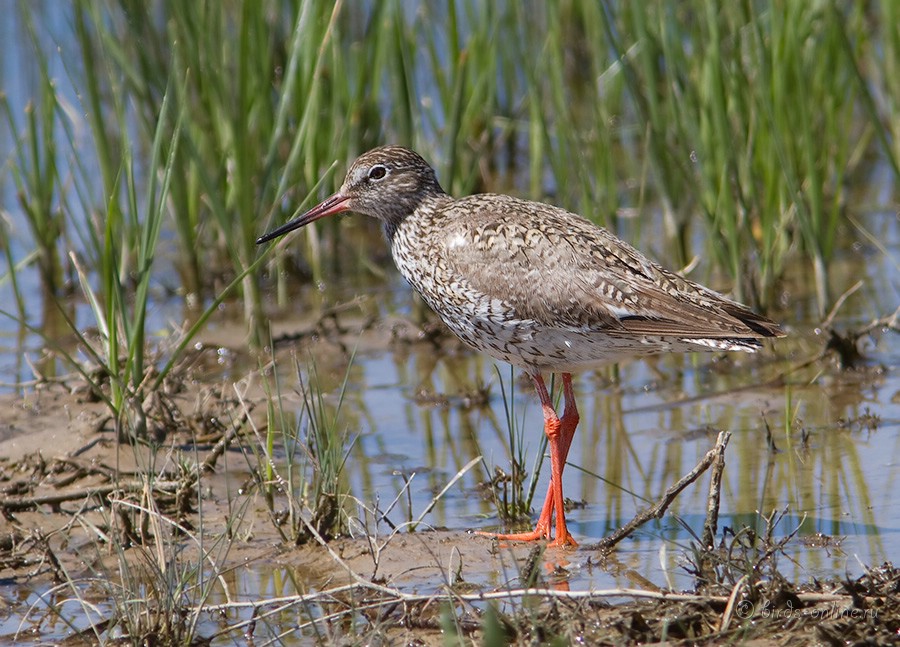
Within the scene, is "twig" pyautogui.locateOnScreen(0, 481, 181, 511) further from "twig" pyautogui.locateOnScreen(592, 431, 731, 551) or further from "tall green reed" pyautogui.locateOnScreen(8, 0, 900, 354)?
"twig" pyautogui.locateOnScreen(592, 431, 731, 551)

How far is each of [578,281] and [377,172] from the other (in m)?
1.43

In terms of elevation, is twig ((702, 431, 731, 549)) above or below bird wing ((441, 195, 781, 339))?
below

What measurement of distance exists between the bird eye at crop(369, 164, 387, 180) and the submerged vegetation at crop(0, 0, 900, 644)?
45cm

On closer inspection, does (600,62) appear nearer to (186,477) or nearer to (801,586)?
(186,477)

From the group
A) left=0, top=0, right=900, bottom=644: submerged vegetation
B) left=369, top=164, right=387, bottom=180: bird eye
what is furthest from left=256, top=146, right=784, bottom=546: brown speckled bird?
left=369, top=164, right=387, bottom=180: bird eye

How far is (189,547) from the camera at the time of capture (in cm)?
562

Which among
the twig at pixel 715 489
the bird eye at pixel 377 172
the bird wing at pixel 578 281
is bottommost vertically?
the twig at pixel 715 489

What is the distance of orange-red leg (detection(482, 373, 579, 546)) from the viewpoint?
5.48 metres

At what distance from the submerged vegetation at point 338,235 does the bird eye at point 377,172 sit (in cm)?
45

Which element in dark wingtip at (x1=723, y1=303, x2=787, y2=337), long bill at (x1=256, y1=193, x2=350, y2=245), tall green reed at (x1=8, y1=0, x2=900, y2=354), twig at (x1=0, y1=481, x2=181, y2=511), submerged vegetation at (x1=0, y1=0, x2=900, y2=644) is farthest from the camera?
tall green reed at (x1=8, y1=0, x2=900, y2=354)

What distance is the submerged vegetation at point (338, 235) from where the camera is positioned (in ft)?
14.8

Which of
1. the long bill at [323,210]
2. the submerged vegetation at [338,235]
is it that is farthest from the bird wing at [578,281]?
the long bill at [323,210]

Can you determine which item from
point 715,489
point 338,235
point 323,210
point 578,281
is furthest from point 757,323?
point 338,235

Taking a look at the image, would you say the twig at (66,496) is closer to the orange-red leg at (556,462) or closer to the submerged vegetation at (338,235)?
the submerged vegetation at (338,235)
